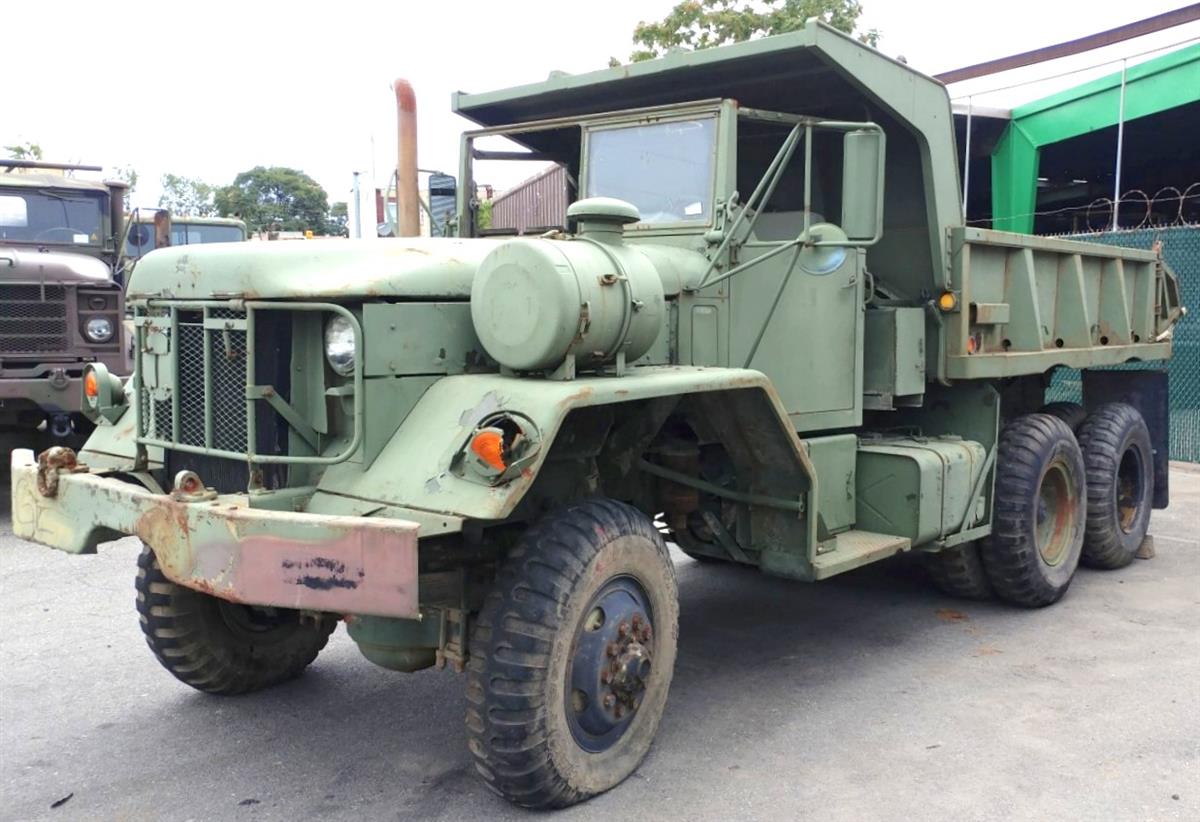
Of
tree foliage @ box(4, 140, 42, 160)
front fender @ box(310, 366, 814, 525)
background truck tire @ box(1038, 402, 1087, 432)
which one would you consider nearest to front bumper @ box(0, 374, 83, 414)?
front fender @ box(310, 366, 814, 525)

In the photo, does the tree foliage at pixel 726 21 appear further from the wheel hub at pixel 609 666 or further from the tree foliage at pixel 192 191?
the tree foliage at pixel 192 191

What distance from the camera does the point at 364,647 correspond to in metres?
3.92

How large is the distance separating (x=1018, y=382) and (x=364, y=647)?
438cm

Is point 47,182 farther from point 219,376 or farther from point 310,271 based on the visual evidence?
point 310,271

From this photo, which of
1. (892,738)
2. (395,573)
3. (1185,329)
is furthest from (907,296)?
(1185,329)

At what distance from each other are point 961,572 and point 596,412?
3034mm

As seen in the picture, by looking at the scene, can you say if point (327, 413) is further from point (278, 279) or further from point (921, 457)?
point (921, 457)

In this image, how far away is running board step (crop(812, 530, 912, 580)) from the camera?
4.66 m

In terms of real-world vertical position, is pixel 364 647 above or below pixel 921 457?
below

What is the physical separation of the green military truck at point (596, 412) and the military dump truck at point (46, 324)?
416 cm

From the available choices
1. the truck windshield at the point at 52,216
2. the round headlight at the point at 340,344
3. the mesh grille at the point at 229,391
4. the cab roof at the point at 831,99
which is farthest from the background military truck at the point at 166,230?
the round headlight at the point at 340,344

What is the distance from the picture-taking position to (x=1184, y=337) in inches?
474

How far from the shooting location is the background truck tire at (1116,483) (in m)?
6.75

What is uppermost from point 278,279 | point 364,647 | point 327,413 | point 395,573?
point 278,279
